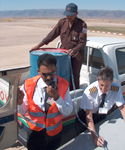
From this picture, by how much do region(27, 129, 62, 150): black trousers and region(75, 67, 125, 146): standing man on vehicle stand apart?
0.50 meters

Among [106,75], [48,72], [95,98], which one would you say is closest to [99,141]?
[95,98]

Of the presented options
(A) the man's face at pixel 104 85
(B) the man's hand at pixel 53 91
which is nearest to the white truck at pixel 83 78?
(B) the man's hand at pixel 53 91

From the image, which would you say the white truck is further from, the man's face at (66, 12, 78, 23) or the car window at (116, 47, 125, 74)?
the man's face at (66, 12, 78, 23)

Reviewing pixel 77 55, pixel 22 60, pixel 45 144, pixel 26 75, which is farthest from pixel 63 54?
pixel 22 60

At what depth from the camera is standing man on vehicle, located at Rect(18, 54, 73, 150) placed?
5.59 ft

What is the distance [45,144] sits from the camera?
186 centimetres

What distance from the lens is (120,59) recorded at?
3.31 metres

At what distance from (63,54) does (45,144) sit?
1237mm

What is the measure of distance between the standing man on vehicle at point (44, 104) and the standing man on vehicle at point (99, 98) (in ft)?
1.71

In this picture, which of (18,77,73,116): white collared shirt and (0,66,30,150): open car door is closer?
(0,66,30,150): open car door

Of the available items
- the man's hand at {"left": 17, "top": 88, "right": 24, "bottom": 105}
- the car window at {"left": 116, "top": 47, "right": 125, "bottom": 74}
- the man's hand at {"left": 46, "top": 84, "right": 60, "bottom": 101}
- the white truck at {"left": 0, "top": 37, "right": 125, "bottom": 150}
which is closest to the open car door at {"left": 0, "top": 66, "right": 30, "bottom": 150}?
the white truck at {"left": 0, "top": 37, "right": 125, "bottom": 150}

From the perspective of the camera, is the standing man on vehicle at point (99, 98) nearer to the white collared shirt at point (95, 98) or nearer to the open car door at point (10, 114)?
the white collared shirt at point (95, 98)

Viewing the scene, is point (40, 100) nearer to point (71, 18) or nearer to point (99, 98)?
point (99, 98)

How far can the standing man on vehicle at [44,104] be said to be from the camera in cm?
171
